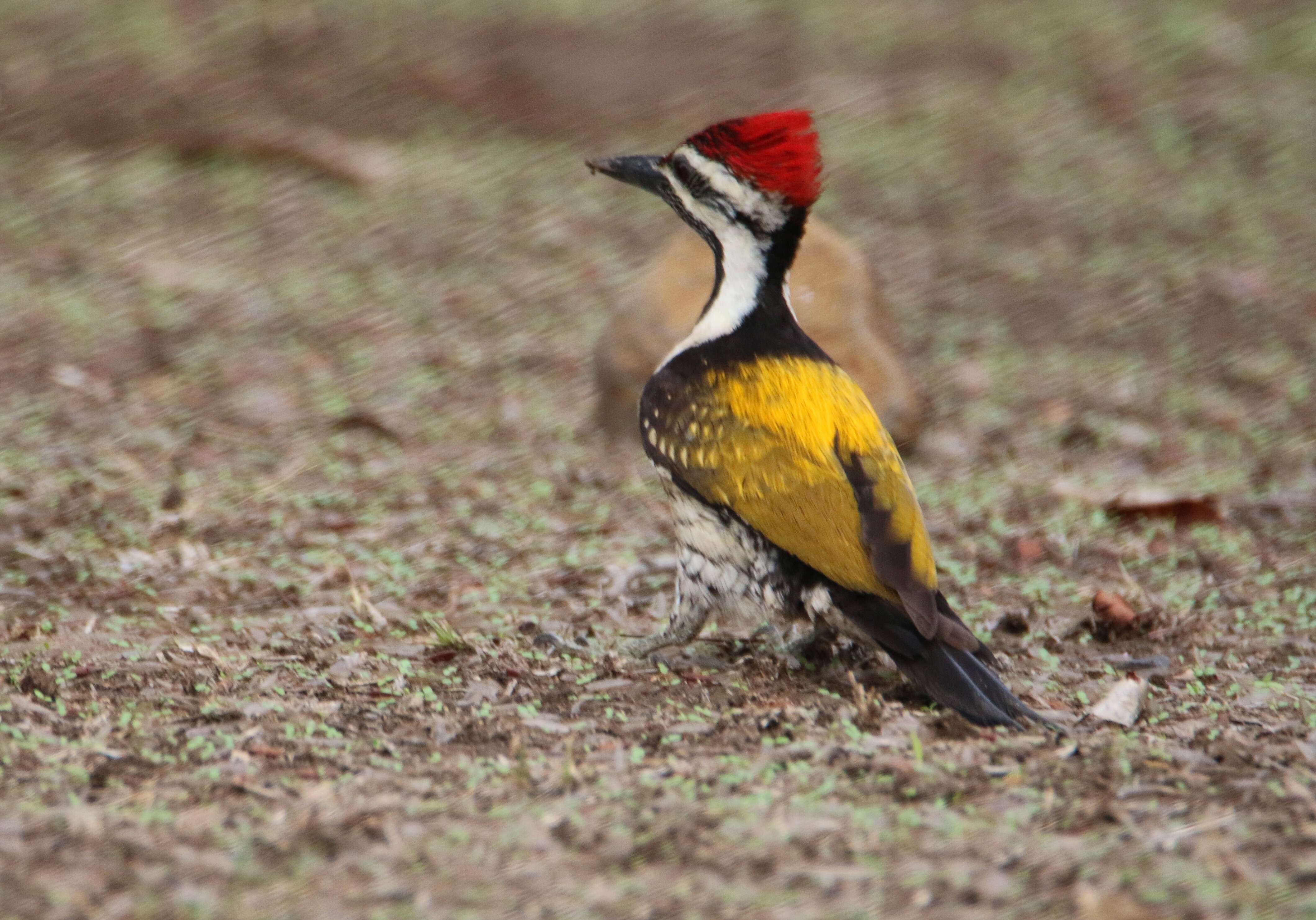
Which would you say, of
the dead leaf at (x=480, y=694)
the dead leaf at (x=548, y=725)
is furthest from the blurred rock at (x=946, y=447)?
the dead leaf at (x=548, y=725)

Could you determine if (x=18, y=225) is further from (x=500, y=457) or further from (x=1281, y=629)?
(x=1281, y=629)

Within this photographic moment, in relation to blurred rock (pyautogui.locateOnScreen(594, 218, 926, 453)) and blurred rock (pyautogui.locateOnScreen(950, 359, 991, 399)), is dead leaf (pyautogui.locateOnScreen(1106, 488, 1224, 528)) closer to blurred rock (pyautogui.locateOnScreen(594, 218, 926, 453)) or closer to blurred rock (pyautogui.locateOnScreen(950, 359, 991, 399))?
blurred rock (pyautogui.locateOnScreen(594, 218, 926, 453))

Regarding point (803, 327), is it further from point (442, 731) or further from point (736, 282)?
point (442, 731)

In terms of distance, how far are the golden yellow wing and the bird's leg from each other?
1.01 feet

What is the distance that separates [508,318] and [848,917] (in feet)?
19.6

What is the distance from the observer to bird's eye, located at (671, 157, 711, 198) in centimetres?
464

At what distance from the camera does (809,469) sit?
421cm

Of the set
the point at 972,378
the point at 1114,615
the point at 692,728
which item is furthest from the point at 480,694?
the point at 972,378

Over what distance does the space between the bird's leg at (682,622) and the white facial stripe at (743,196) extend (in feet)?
3.56

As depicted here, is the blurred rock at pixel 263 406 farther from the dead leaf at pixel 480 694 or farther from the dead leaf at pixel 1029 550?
the dead leaf at pixel 1029 550

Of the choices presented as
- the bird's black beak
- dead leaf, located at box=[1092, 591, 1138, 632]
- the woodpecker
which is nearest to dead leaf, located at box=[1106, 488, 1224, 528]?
dead leaf, located at box=[1092, 591, 1138, 632]

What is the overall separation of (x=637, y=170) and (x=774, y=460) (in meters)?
1.16

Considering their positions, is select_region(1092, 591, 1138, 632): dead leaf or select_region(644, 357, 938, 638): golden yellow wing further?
select_region(1092, 591, 1138, 632): dead leaf

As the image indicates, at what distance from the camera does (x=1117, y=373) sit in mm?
8102
